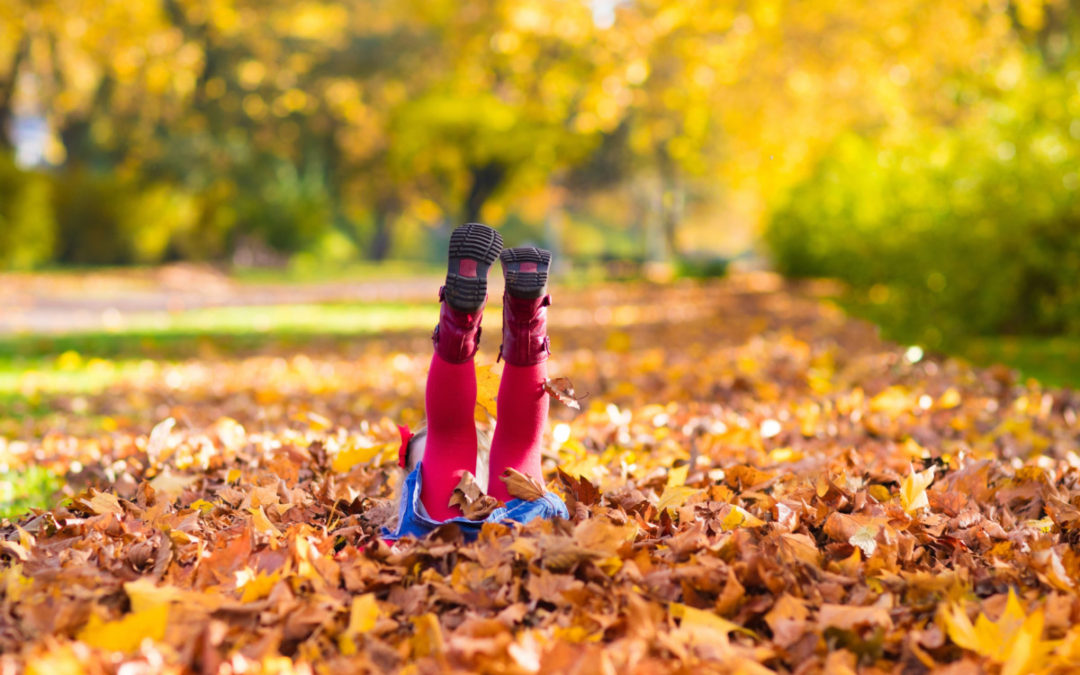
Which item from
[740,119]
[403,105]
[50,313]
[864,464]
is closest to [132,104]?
[403,105]

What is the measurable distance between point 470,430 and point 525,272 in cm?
46

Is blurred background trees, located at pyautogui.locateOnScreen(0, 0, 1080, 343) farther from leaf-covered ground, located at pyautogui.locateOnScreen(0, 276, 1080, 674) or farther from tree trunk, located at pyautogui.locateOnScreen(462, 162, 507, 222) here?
leaf-covered ground, located at pyautogui.locateOnScreen(0, 276, 1080, 674)

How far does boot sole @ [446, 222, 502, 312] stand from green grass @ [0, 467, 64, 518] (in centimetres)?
171

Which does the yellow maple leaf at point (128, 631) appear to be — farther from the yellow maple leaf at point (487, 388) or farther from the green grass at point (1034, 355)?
the green grass at point (1034, 355)

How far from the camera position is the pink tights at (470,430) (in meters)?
2.37

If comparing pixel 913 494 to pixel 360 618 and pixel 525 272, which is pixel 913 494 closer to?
pixel 525 272

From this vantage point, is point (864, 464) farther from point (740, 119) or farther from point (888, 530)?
point (740, 119)

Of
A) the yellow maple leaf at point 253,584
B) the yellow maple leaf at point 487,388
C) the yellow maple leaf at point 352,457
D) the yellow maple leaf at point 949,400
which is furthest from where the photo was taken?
the yellow maple leaf at point 949,400

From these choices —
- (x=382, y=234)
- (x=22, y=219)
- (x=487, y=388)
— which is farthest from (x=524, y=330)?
(x=382, y=234)

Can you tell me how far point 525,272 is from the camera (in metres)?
2.21

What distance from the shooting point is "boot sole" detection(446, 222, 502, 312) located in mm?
2156

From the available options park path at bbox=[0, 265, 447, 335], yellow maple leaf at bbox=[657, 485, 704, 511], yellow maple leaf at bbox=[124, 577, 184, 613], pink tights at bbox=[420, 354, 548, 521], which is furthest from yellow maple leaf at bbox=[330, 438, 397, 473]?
park path at bbox=[0, 265, 447, 335]

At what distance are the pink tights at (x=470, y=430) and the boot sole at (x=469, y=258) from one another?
0.23 metres

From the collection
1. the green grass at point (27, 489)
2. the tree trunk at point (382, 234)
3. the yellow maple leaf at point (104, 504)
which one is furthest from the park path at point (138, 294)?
the tree trunk at point (382, 234)
